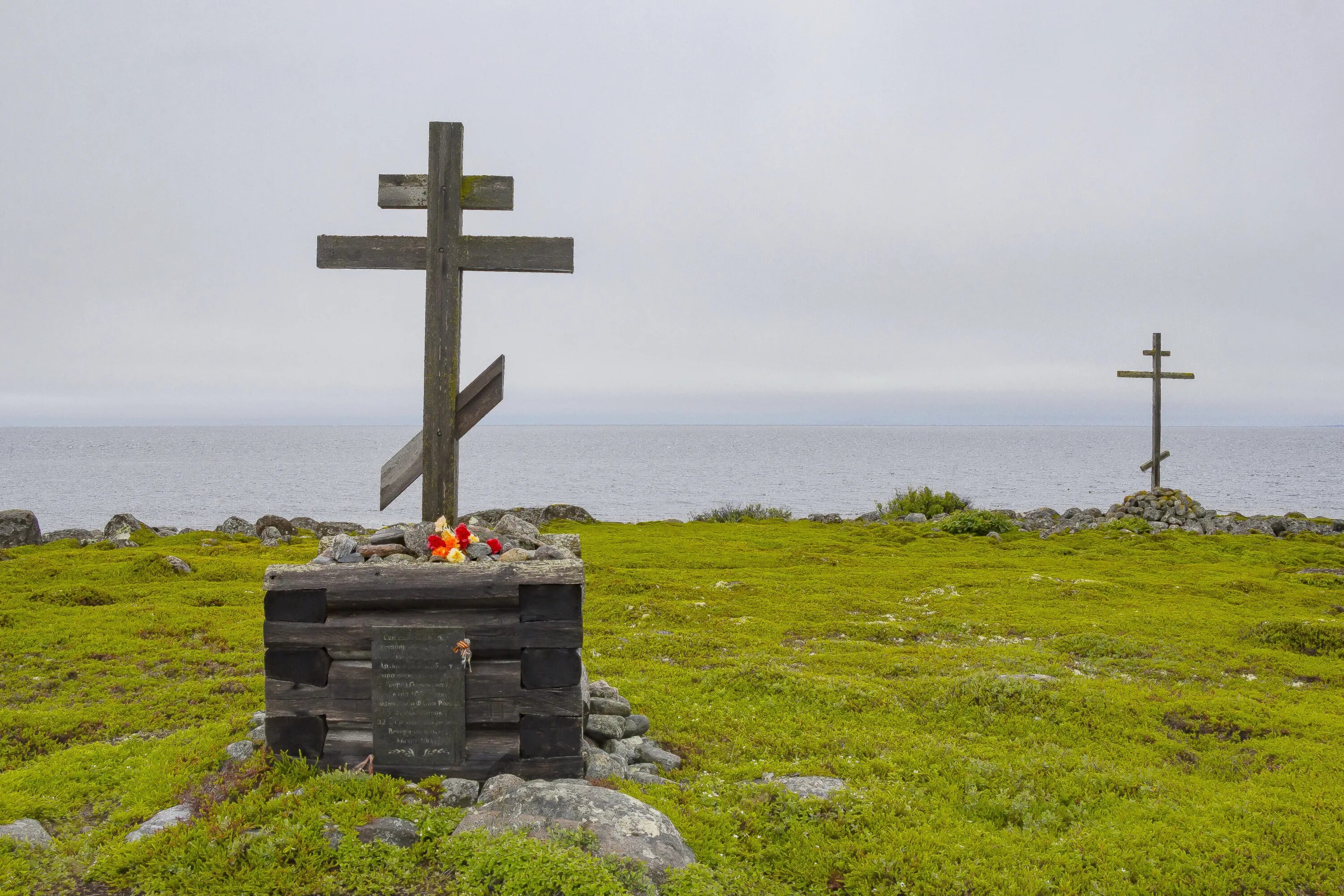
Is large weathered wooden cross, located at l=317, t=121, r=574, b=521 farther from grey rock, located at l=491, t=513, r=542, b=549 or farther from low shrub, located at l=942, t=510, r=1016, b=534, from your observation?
low shrub, located at l=942, t=510, r=1016, b=534

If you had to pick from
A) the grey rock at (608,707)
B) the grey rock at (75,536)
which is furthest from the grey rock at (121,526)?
the grey rock at (608,707)

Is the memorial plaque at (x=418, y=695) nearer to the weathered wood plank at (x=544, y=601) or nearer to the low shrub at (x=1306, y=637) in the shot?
the weathered wood plank at (x=544, y=601)

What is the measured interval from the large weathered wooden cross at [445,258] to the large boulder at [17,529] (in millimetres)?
22534

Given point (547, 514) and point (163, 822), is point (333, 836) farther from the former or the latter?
point (547, 514)

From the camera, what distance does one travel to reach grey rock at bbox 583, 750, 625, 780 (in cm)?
725

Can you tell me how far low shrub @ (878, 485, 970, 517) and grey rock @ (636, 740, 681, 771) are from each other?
26.5 metres

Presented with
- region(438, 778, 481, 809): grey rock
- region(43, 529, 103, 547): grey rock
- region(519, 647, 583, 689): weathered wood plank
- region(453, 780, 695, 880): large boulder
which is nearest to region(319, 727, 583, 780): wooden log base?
region(438, 778, 481, 809): grey rock

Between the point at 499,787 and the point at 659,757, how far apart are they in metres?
1.86

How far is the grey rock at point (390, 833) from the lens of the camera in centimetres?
592

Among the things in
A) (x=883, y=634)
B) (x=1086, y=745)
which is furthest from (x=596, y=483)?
(x=1086, y=745)

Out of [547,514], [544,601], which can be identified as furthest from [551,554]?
[547,514]

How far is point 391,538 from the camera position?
8008 millimetres

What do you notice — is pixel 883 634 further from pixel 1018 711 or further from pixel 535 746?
pixel 535 746

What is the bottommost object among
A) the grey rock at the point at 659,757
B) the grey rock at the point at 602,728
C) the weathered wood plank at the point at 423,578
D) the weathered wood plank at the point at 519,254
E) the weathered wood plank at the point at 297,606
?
the grey rock at the point at 659,757
